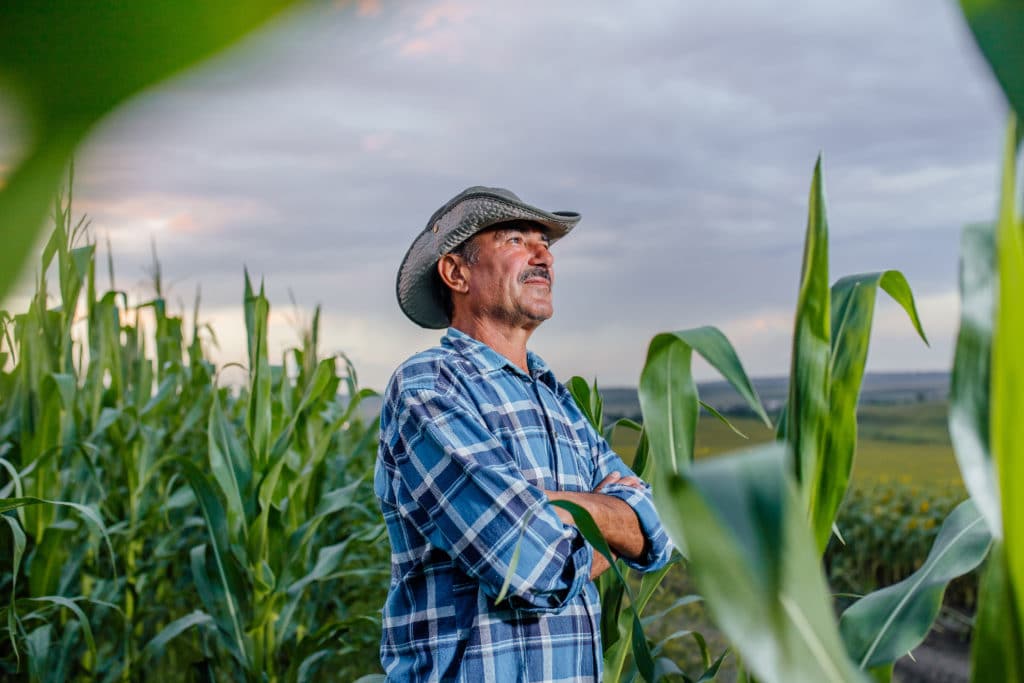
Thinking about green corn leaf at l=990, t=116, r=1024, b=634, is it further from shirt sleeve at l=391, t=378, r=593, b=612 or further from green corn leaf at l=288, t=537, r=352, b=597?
green corn leaf at l=288, t=537, r=352, b=597

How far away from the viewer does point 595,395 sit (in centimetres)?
182

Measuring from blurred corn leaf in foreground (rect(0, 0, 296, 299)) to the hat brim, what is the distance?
1725 millimetres

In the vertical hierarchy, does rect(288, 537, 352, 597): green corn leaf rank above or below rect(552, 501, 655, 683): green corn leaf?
below

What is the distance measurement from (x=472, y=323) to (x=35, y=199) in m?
1.72

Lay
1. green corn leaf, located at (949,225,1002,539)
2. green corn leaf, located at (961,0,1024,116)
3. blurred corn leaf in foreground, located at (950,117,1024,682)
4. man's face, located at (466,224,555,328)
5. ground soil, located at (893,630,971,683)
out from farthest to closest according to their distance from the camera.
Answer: ground soil, located at (893,630,971,683), man's face, located at (466,224,555,328), green corn leaf, located at (949,225,1002,539), blurred corn leaf in foreground, located at (950,117,1024,682), green corn leaf, located at (961,0,1024,116)

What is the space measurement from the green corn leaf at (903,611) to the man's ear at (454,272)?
1140 millimetres

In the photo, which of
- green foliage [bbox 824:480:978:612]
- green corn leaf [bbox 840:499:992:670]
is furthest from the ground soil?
green corn leaf [bbox 840:499:992:670]

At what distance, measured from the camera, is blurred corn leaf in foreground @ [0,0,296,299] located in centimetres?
11

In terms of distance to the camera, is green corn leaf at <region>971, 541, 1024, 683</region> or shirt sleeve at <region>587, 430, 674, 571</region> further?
shirt sleeve at <region>587, 430, 674, 571</region>

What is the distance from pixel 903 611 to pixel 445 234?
1239 mm

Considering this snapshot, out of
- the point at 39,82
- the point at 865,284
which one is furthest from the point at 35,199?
the point at 865,284

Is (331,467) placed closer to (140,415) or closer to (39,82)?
(140,415)

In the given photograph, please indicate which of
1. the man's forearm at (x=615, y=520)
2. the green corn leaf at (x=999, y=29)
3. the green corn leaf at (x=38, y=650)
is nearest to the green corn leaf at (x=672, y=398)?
the green corn leaf at (x=999, y=29)

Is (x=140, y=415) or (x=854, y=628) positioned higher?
(x=140, y=415)
